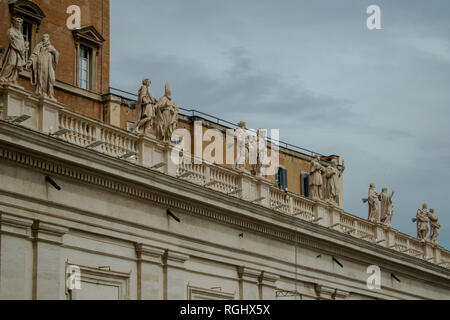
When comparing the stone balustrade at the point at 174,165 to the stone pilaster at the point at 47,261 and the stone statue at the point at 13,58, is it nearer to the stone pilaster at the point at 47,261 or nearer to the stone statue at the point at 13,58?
the stone statue at the point at 13,58

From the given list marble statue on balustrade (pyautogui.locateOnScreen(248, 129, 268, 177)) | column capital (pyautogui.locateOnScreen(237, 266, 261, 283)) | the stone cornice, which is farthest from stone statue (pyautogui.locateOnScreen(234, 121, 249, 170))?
column capital (pyautogui.locateOnScreen(237, 266, 261, 283))

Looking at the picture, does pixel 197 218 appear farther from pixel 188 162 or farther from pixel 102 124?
pixel 102 124

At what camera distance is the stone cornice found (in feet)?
89.8

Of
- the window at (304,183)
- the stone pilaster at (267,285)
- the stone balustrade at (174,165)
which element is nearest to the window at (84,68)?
the stone balustrade at (174,165)

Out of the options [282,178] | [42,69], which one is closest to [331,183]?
[282,178]

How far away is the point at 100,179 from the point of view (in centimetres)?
2950

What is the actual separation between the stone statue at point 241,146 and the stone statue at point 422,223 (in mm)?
12683

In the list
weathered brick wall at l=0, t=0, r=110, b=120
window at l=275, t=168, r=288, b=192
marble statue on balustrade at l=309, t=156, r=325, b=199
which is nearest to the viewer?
weathered brick wall at l=0, t=0, r=110, b=120

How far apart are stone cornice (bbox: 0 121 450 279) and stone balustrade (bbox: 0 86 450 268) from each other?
433mm

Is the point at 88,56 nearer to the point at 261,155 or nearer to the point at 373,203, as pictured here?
the point at 261,155

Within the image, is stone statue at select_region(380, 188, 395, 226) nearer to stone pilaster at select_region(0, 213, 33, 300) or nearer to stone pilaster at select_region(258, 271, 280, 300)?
stone pilaster at select_region(258, 271, 280, 300)

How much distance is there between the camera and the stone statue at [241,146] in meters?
35.6

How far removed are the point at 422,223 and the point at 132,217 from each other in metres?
19.2
